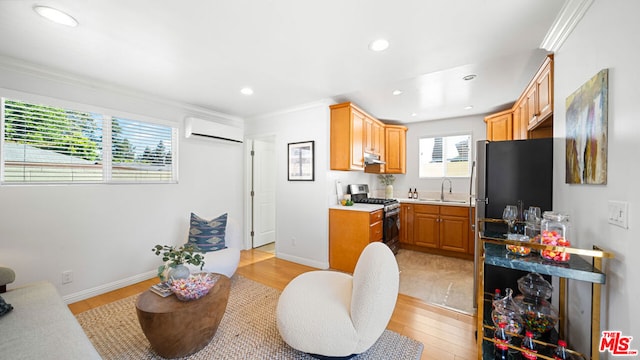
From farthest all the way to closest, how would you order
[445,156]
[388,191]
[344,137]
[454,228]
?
[388,191] < [445,156] < [454,228] < [344,137]

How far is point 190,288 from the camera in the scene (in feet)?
5.68

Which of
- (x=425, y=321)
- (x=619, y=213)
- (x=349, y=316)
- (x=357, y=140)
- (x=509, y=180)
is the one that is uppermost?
(x=357, y=140)

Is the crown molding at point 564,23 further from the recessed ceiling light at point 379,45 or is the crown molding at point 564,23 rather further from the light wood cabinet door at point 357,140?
the light wood cabinet door at point 357,140

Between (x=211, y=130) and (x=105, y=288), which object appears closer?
(x=105, y=288)

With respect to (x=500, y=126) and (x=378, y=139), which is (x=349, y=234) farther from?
(x=500, y=126)

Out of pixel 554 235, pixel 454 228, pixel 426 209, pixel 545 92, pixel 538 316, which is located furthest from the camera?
pixel 426 209

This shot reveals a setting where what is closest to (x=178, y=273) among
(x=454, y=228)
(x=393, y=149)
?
(x=454, y=228)

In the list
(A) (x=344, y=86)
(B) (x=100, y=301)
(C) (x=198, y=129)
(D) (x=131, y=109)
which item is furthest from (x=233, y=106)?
(B) (x=100, y=301)

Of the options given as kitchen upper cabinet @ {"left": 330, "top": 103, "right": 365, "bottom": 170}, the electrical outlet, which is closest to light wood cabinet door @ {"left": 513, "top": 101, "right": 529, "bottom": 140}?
kitchen upper cabinet @ {"left": 330, "top": 103, "right": 365, "bottom": 170}

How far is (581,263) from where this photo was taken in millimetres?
1276

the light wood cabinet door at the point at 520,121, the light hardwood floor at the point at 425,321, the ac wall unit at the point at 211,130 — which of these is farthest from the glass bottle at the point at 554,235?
the ac wall unit at the point at 211,130

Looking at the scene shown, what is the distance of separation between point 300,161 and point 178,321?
251cm

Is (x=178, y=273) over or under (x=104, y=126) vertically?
under

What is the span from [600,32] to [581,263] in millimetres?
1241
